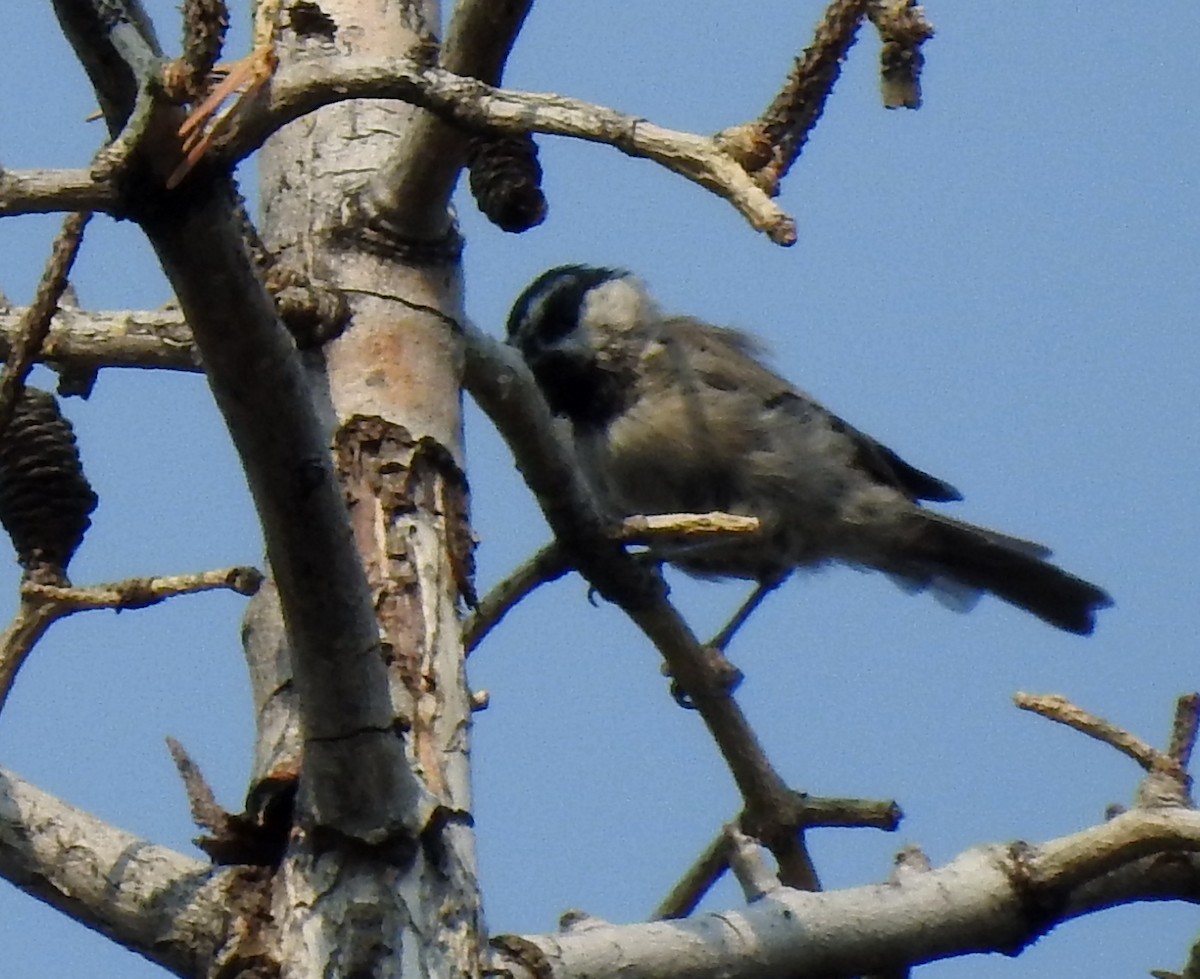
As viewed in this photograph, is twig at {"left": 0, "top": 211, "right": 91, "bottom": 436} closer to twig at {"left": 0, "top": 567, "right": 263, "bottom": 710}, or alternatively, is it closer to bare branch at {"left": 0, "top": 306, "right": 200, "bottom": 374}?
twig at {"left": 0, "top": 567, "right": 263, "bottom": 710}

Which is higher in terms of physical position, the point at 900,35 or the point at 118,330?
the point at 118,330

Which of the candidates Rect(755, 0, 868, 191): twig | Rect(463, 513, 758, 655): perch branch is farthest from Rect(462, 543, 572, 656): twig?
Rect(755, 0, 868, 191): twig

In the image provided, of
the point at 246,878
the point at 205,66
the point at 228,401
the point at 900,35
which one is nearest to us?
the point at 205,66

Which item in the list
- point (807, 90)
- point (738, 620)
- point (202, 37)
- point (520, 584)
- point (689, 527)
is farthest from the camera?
point (738, 620)

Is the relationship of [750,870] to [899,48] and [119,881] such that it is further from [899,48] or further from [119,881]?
[899,48]

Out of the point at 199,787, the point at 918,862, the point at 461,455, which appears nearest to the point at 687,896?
the point at 918,862

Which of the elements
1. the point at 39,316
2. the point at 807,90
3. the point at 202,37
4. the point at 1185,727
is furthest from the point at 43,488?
the point at 1185,727

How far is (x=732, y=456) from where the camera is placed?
4.36 m

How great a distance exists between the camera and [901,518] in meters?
4.64

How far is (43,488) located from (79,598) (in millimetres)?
274

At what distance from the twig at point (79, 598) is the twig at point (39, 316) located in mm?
219

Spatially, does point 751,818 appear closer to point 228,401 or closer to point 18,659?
point 18,659

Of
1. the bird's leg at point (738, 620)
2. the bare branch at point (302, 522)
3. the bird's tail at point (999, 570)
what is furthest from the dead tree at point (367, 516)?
the bird's tail at point (999, 570)

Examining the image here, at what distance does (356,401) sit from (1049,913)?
A: 3.55 feet
